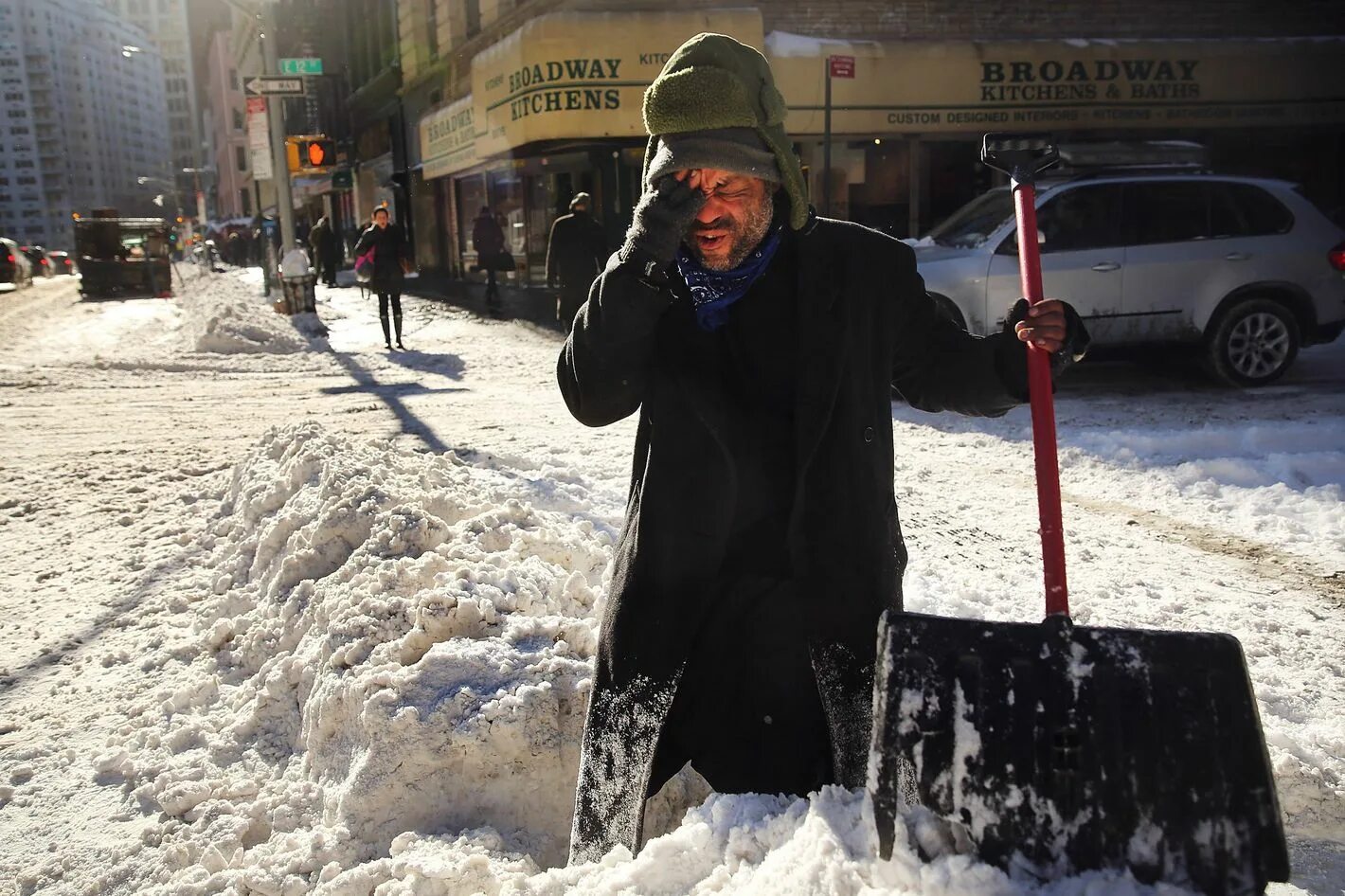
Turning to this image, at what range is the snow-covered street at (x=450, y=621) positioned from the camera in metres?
2.68

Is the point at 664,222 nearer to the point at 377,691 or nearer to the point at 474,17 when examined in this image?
the point at 377,691

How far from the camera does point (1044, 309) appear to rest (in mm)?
2197

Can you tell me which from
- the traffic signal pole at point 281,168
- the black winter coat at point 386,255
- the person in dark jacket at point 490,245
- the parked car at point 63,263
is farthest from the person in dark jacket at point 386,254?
the parked car at point 63,263

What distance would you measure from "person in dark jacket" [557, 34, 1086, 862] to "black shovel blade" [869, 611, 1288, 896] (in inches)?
13.1

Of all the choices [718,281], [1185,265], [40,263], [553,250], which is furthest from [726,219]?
[40,263]

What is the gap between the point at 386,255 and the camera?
1383 cm

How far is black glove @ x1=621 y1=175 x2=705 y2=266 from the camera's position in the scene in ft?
6.41

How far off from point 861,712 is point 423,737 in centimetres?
139

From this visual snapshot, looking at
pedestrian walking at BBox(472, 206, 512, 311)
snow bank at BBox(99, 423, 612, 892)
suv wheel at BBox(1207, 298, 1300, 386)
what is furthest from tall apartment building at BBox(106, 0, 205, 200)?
snow bank at BBox(99, 423, 612, 892)

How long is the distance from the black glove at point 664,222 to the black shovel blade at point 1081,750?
2.58 feet

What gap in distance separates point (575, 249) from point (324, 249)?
1464cm

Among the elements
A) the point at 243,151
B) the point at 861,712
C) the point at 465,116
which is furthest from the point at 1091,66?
the point at 243,151

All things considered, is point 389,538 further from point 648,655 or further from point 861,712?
point 861,712

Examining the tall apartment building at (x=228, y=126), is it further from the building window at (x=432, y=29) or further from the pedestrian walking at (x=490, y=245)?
the pedestrian walking at (x=490, y=245)
